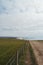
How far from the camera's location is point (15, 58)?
13.7 metres

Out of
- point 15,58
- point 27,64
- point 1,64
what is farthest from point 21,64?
point 15,58

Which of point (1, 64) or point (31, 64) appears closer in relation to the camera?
point (31, 64)

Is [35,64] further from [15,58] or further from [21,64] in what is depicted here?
[15,58]

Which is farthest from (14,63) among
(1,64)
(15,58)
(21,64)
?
(1,64)

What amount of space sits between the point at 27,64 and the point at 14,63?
4308 millimetres

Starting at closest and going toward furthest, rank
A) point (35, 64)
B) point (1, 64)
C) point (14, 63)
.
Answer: point (14, 63)
point (35, 64)
point (1, 64)

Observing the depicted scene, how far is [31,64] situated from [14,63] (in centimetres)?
433

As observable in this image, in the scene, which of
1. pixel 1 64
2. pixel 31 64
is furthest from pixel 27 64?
pixel 1 64

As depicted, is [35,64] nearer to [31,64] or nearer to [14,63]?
[31,64]

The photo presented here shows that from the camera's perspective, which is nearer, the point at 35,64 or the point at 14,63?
the point at 14,63

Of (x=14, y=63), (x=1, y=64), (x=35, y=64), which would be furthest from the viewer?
(x=1, y=64)

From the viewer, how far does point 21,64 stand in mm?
17672

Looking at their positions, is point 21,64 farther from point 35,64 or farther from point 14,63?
point 14,63

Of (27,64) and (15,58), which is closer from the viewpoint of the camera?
(15,58)
